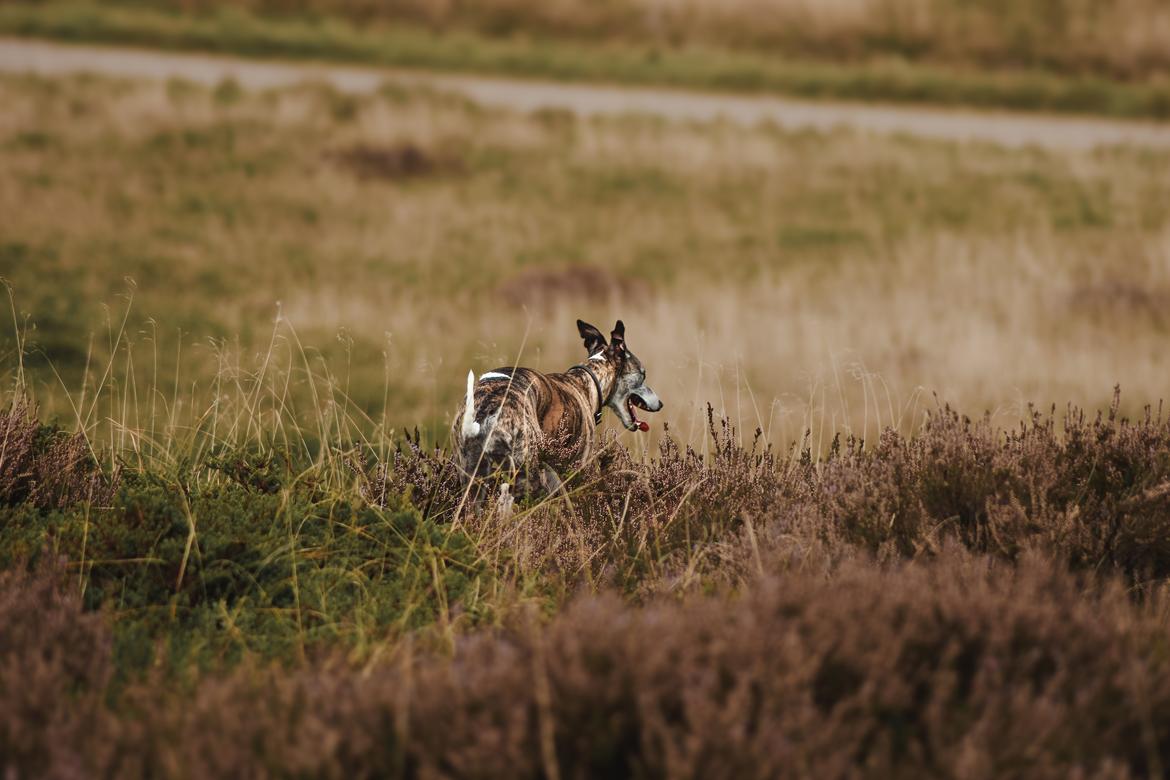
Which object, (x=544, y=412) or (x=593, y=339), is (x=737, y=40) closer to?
(x=593, y=339)

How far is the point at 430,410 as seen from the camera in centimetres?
898

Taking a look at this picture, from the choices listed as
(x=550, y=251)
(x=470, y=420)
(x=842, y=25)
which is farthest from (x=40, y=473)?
(x=842, y=25)

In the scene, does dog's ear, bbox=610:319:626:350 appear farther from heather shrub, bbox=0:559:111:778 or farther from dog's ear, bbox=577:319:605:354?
heather shrub, bbox=0:559:111:778

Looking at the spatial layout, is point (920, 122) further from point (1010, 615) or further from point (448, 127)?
point (1010, 615)

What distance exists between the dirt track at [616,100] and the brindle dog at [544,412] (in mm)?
13858

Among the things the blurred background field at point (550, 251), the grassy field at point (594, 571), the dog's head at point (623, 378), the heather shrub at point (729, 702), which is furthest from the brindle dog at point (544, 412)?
the blurred background field at point (550, 251)

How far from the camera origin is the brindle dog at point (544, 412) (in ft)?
14.8

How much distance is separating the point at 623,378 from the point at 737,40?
67.6ft

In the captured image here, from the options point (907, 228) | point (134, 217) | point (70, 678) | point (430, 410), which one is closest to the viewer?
point (70, 678)

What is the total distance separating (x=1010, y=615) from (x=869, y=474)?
1759 mm

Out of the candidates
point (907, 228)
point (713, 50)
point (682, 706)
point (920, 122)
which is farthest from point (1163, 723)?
point (713, 50)

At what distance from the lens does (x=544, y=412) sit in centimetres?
474

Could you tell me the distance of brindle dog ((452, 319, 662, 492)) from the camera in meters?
4.51

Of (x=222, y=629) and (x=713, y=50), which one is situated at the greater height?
(x=713, y=50)
